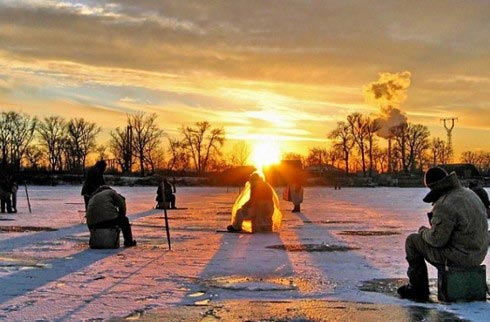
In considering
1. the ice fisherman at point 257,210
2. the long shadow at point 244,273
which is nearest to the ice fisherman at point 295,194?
the ice fisherman at point 257,210

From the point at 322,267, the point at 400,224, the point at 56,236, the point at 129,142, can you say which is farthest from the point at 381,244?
the point at 129,142

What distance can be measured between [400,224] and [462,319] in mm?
13507

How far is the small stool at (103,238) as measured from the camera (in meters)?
12.9

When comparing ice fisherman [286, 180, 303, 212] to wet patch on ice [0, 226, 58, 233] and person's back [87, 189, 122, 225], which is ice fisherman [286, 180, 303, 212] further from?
person's back [87, 189, 122, 225]

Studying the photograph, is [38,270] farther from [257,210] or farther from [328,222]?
[328,222]

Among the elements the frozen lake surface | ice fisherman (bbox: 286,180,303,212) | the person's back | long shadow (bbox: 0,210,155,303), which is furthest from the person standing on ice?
ice fisherman (bbox: 286,180,303,212)

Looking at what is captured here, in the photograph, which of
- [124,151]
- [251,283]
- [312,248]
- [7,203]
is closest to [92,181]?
[312,248]

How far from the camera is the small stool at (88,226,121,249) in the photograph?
1290 cm

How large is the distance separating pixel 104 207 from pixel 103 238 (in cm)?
66

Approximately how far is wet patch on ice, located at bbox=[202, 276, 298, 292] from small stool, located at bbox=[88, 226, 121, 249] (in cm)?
428

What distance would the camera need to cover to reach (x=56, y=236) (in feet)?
50.5

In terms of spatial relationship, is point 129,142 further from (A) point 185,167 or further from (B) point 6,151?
(B) point 6,151

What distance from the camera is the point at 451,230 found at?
7.61 meters

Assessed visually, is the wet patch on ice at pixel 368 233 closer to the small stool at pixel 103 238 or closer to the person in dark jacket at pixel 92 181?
the small stool at pixel 103 238
